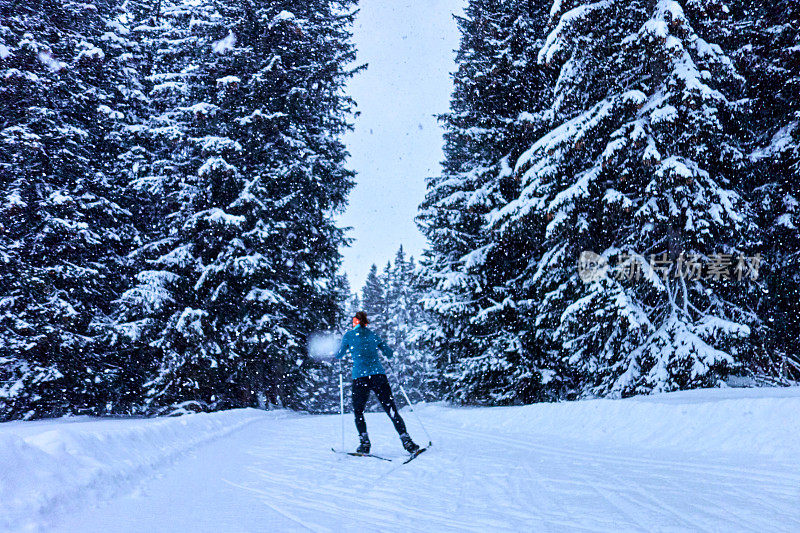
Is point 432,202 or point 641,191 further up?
point 432,202

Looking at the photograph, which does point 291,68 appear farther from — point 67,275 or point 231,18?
point 67,275

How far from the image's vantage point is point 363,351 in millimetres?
6848

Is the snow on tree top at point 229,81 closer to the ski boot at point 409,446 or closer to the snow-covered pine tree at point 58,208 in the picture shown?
the snow-covered pine tree at point 58,208

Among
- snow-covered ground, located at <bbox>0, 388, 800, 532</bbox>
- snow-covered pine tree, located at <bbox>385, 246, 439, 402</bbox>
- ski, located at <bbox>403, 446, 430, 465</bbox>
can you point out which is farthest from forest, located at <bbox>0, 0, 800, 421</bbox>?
snow-covered pine tree, located at <bbox>385, 246, 439, 402</bbox>

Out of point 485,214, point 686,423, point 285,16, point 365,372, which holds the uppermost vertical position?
point 285,16

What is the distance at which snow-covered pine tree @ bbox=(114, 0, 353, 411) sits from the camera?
14617mm

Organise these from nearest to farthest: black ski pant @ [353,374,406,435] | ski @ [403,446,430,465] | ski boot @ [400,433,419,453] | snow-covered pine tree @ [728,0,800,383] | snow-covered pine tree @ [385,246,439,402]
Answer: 1. ski @ [403,446,430,465]
2. ski boot @ [400,433,419,453]
3. black ski pant @ [353,374,406,435]
4. snow-covered pine tree @ [728,0,800,383]
5. snow-covered pine tree @ [385,246,439,402]

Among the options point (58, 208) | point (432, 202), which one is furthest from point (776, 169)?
point (58, 208)

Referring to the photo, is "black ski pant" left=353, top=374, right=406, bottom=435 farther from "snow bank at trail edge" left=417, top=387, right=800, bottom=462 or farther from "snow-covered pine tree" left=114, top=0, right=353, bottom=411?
"snow-covered pine tree" left=114, top=0, right=353, bottom=411

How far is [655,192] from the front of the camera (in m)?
9.77

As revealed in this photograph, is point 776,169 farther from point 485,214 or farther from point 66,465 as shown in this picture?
point 66,465

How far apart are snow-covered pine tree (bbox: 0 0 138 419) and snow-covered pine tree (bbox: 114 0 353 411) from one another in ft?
4.46

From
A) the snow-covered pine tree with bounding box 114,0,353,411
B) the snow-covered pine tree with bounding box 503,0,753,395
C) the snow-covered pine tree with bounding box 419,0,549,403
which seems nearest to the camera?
the snow-covered pine tree with bounding box 503,0,753,395

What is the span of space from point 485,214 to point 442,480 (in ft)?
34.9
